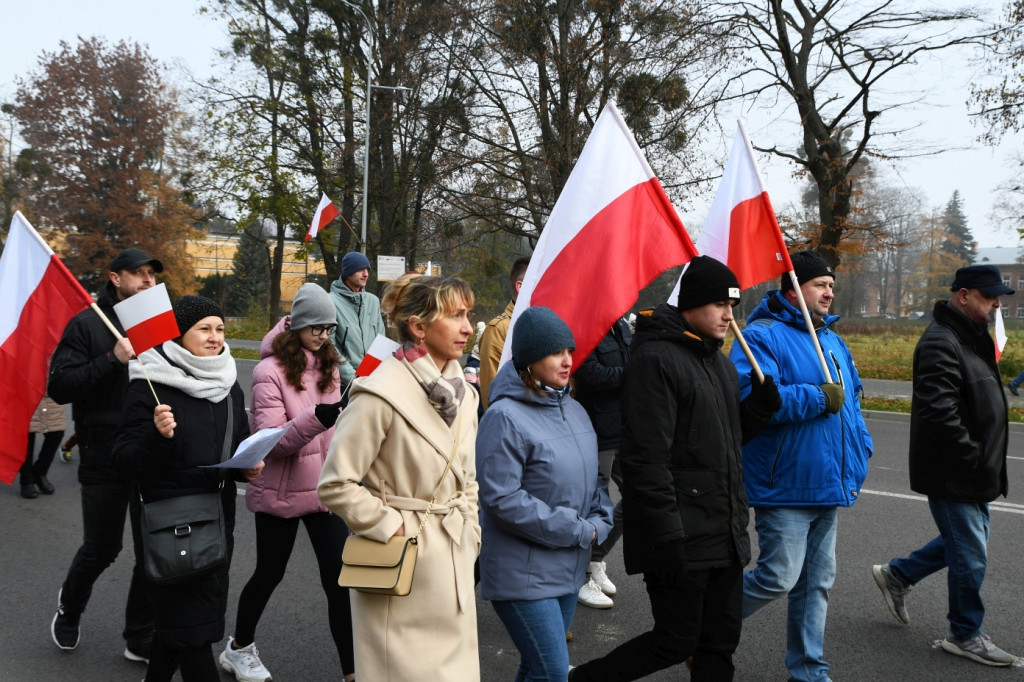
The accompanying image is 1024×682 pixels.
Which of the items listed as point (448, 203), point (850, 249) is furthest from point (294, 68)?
point (850, 249)

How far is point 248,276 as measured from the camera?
52531 millimetres

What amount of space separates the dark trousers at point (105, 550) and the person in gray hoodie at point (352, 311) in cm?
239

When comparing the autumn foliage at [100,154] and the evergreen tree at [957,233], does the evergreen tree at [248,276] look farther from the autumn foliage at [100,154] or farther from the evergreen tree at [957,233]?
the evergreen tree at [957,233]

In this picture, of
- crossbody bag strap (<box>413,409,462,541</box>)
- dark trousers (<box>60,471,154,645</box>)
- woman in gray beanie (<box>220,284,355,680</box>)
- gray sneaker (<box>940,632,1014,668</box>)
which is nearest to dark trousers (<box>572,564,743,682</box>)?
crossbody bag strap (<box>413,409,462,541</box>)

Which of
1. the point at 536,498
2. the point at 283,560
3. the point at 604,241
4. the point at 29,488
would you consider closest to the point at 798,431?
the point at 604,241

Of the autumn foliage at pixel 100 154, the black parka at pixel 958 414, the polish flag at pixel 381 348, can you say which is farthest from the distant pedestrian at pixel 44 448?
the autumn foliage at pixel 100 154

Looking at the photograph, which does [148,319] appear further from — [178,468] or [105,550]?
[105,550]

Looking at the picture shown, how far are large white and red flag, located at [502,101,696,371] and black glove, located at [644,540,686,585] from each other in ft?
3.14

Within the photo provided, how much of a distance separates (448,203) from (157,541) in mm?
19078

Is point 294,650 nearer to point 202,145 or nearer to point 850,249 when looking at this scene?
point 850,249

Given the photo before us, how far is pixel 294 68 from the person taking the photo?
87.5 ft

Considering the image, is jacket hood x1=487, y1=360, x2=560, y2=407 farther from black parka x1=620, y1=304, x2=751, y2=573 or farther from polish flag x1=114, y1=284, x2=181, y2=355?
polish flag x1=114, y1=284, x2=181, y2=355

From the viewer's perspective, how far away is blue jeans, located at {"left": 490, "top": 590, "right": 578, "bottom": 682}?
118 inches

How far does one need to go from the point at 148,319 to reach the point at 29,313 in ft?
3.51
